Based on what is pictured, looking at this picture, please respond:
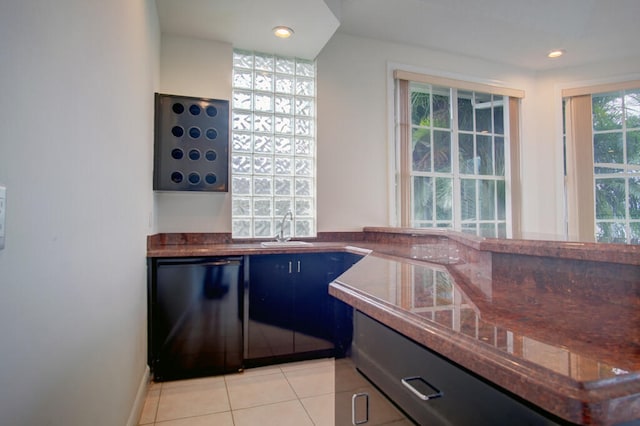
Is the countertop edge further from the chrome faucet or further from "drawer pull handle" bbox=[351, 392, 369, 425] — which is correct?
the chrome faucet

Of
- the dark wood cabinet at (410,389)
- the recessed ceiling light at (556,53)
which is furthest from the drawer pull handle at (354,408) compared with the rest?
the recessed ceiling light at (556,53)

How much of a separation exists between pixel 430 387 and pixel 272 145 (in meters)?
2.79

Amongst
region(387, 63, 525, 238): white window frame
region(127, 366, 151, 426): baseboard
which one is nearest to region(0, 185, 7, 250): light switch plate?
region(127, 366, 151, 426): baseboard

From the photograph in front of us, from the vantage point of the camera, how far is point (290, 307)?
2645 mm

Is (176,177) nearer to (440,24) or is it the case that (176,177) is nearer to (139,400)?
(139,400)

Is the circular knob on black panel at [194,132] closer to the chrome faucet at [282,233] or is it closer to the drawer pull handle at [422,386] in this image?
the chrome faucet at [282,233]

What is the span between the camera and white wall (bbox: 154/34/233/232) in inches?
114

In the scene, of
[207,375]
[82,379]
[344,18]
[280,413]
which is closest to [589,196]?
[344,18]

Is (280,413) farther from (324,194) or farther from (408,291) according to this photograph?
(324,194)

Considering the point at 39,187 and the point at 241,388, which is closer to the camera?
the point at 39,187

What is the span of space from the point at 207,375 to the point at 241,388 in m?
0.31

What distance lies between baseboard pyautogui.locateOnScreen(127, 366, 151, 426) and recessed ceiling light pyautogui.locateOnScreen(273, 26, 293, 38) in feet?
8.62

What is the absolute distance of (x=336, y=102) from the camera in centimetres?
348

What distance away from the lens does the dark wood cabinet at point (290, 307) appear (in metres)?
2.57
